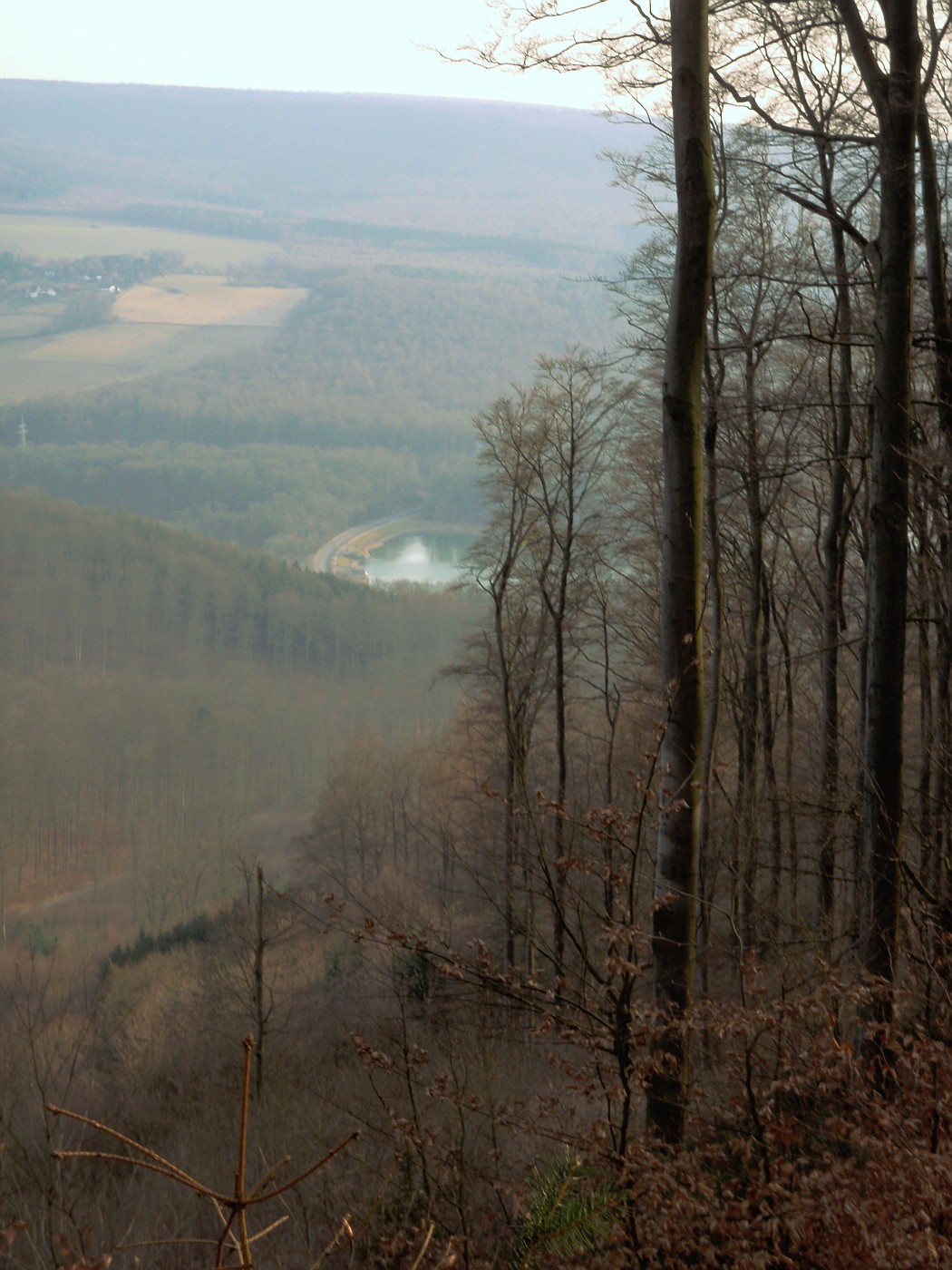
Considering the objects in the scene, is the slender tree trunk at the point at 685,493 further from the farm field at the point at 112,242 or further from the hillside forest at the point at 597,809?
the farm field at the point at 112,242

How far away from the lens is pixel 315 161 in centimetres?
17362

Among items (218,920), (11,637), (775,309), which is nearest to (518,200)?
(11,637)

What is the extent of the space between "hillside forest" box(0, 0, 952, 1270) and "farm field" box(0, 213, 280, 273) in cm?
7188

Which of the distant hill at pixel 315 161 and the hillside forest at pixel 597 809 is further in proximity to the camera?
the distant hill at pixel 315 161

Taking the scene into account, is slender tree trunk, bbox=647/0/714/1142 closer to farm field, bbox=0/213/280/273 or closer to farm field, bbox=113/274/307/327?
farm field, bbox=113/274/307/327

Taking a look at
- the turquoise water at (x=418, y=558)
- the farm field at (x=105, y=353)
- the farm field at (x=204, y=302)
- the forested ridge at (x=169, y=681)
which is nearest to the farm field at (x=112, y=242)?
the farm field at (x=204, y=302)

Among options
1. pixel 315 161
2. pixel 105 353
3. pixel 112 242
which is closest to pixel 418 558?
pixel 105 353

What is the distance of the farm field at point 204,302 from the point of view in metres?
114

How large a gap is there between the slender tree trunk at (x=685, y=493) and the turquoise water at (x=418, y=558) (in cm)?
5971

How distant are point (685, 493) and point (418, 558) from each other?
69333 mm

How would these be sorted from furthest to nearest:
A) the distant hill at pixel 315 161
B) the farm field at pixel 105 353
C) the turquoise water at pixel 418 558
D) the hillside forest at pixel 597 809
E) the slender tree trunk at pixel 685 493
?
the distant hill at pixel 315 161 < the farm field at pixel 105 353 < the turquoise water at pixel 418 558 < the slender tree trunk at pixel 685 493 < the hillside forest at pixel 597 809

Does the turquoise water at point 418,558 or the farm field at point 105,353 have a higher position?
the farm field at point 105,353

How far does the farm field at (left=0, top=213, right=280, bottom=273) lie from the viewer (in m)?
113

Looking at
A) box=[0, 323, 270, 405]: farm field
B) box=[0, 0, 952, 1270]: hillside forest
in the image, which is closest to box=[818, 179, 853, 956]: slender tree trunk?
box=[0, 0, 952, 1270]: hillside forest
